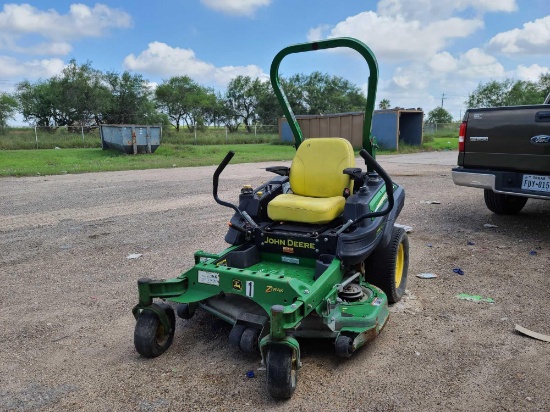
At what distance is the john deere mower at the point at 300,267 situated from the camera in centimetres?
308

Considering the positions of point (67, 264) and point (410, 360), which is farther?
point (67, 264)

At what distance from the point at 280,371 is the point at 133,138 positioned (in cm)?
1862

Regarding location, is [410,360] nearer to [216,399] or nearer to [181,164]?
[216,399]

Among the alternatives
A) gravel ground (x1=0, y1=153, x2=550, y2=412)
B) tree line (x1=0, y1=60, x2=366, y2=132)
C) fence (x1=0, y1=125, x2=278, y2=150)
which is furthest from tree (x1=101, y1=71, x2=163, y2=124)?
gravel ground (x1=0, y1=153, x2=550, y2=412)

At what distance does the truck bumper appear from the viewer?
19.6 feet

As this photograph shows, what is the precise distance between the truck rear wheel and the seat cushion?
431 cm

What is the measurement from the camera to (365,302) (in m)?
3.49

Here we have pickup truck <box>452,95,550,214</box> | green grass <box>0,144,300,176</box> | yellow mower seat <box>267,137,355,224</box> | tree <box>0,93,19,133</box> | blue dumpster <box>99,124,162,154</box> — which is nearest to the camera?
yellow mower seat <box>267,137,355,224</box>

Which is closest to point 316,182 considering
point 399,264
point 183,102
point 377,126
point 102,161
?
point 399,264

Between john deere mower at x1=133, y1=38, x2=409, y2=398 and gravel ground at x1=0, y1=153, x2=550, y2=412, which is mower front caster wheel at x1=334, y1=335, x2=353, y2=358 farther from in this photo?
gravel ground at x1=0, y1=153, x2=550, y2=412

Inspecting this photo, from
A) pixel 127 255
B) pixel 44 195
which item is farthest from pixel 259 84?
pixel 127 255

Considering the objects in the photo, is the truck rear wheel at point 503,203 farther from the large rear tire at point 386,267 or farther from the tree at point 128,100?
the tree at point 128,100

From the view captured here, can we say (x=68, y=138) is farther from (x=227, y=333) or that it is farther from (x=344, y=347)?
(x=344, y=347)

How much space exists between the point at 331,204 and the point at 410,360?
133cm
